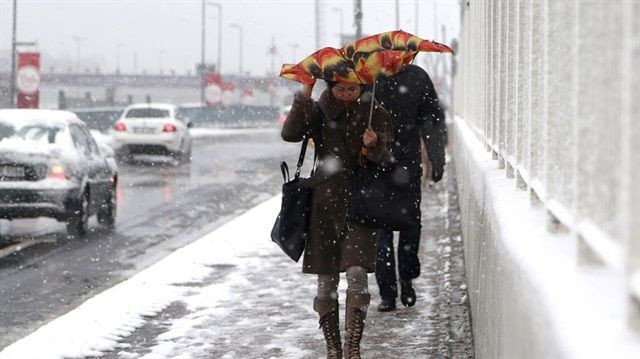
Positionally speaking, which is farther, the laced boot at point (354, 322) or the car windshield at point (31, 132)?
the car windshield at point (31, 132)

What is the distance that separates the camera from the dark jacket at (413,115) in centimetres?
724

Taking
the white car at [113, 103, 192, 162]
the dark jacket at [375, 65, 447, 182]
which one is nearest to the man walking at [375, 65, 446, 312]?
the dark jacket at [375, 65, 447, 182]

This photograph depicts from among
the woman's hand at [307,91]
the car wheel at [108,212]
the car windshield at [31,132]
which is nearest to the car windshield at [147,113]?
the car wheel at [108,212]

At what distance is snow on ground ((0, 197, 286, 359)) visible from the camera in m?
6.76

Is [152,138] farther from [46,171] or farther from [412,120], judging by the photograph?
[412,120]

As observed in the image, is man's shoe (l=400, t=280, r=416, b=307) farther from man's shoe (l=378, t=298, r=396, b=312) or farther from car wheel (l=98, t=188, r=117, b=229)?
car wheel (l=98, t=188, r=117, b=229)

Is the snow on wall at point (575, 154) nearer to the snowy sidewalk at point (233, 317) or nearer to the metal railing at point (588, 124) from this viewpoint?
the metal railing at point (588, 124)

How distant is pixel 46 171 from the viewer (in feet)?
43.5

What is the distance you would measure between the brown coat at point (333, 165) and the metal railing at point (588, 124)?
191 centimetres

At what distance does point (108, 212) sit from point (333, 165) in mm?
9046

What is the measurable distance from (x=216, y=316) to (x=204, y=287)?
51.7 inches

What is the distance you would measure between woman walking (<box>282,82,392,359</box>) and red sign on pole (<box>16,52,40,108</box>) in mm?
29371

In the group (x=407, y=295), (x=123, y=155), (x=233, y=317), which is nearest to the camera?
(x=233, y=317)

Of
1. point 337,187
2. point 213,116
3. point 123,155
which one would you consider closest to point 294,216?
point 337,187
